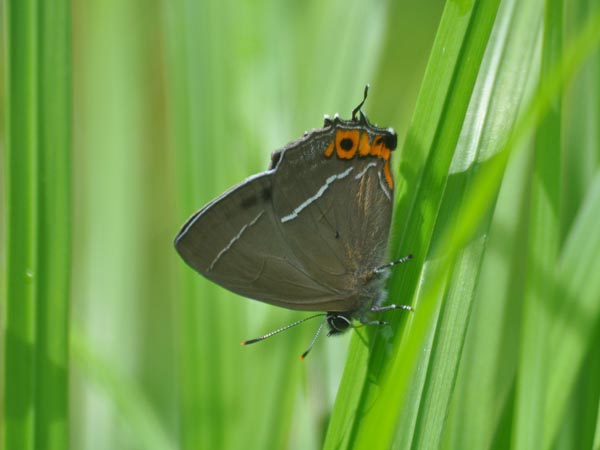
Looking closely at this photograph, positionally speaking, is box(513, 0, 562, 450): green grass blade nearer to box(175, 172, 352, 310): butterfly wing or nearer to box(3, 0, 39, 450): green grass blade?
box(175, 172, 352, 310): butterfly wing

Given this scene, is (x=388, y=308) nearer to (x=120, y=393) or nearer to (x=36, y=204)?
(x=36, y=204)

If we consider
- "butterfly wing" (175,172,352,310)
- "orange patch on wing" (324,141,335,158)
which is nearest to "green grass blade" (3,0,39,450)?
"butterfly wing" (175,172,352,310)

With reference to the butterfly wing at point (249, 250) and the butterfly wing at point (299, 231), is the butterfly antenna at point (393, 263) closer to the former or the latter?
the butterfly wing at point (299, 231)

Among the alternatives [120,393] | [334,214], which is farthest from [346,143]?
[120,393]

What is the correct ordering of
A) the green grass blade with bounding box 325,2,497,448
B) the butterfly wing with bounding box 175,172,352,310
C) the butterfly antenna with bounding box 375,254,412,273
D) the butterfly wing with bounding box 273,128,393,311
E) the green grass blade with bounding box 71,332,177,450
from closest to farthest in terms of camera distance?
the green grass blade with bounding box 325,2,497,448
the butterfly antenna with bounding box 375,254,412,273
the butterfly wing with bounding box 175,172,352,310
the butterfly wing with bounding box 273,128,393,311
the green grass blade with bounding box 71,332,177,450

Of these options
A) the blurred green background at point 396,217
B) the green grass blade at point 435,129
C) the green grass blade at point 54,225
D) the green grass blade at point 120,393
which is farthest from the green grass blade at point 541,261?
the green grass blade at point 120,393
